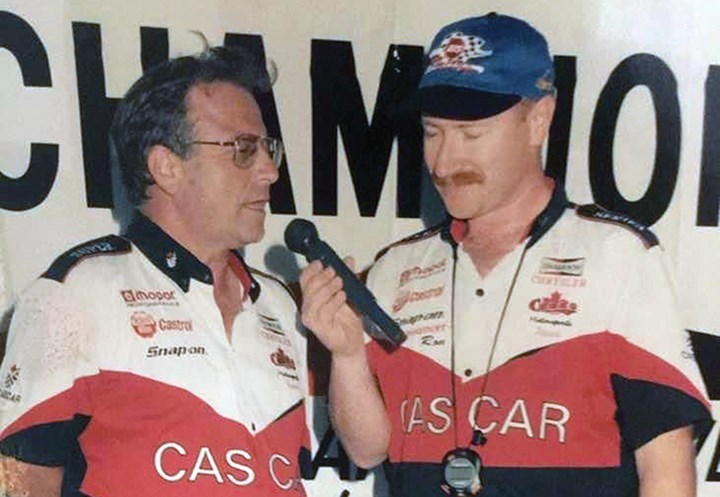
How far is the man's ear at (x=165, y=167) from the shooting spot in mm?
1609

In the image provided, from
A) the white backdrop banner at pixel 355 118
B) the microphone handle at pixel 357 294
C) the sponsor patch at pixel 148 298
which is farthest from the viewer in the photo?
the white backdrop banner at pixel 355 118

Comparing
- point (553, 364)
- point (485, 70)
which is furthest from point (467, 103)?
point (553, 364)

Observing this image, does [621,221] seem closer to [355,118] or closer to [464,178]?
[464,178]

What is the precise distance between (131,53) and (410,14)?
0.57 meters

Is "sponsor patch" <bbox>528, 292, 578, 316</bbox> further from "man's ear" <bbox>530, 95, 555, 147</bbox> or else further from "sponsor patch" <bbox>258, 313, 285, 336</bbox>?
"sponsor patch" <bbox>258, 313, 285, 336</bbox>

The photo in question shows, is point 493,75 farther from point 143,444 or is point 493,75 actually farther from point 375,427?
point 143,444

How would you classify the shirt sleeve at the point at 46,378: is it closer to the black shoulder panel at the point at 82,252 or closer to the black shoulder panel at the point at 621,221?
the black shoulder panel at the point at 82,252

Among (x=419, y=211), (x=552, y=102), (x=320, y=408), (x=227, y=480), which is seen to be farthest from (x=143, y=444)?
(x=552, y=102)

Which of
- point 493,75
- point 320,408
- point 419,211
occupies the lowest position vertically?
point 320,408

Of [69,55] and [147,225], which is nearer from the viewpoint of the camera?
[147,225]

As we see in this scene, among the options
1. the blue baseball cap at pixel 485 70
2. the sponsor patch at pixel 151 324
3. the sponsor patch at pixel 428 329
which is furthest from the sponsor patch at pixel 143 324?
the blue baseball cap at pixel 485 70

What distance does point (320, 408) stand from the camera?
1939 mm

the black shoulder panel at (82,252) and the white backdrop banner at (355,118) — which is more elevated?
the white backdrop banner at (355,118)

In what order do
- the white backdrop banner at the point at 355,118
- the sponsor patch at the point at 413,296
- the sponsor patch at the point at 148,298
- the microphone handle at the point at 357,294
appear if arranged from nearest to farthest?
the microphone handle at the point at 357,294
the sponsor patch at the point at 148,298
the sponsor patch at the point at 413,296
the white backdrop banner at the point at 355,118
